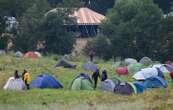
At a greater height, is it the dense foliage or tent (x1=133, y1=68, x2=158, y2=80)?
the dense foliage

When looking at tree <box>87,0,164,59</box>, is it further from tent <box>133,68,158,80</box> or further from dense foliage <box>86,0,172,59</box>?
tent <box>133,68,158,80</box>

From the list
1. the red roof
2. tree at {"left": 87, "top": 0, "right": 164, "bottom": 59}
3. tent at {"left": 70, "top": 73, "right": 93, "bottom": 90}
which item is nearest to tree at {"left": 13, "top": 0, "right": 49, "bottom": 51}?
tree at {"left": 87, "top": 0, "right": 164, "bottom": 59}

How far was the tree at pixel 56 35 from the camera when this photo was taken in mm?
54656

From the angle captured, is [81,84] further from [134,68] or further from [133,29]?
[133,29]

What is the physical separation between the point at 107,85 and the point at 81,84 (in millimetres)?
1317

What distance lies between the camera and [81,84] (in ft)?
99.6

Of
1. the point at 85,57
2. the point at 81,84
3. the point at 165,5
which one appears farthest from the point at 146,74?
the point at 165,5

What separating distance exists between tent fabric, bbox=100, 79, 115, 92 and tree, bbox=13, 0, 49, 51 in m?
24.7

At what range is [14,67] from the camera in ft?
127

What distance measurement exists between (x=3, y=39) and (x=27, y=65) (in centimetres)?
1566

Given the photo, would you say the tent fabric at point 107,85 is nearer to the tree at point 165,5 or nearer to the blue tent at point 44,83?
the blue tent at point 44,83

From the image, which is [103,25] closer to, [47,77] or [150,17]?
[150,17]

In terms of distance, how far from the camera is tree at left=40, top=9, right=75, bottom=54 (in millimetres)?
54656

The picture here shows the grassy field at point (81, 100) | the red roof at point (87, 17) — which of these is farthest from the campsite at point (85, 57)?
the red roof at point (87, 17)
